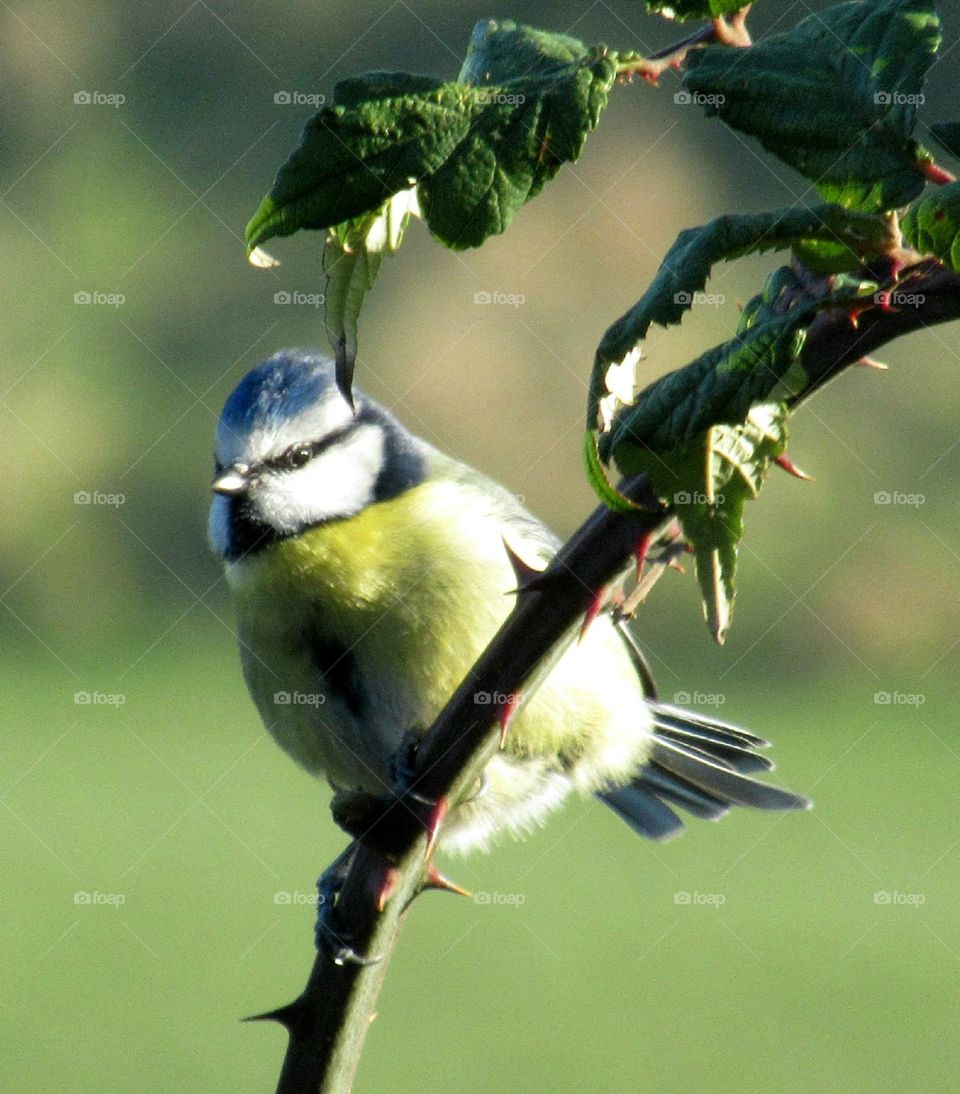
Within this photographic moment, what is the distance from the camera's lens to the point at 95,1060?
9.57 ft

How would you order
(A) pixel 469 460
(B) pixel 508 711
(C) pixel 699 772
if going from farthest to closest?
(A) pixel 469 460, (C) pixel 699 772, (B) pixel 508 711

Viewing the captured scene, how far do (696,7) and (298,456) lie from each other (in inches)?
43.7

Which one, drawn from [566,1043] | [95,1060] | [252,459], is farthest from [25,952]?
[252,459]

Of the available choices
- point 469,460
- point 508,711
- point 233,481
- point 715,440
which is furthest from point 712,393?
point 469,460

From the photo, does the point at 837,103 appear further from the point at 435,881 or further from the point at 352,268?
the point at 435,881

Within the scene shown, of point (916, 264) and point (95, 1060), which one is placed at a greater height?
point (916, 264)

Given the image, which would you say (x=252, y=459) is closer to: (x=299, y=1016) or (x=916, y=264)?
(x=299, y=1016)

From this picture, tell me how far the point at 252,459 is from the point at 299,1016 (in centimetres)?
94

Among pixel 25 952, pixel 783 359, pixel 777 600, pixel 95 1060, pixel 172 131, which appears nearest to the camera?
pixel 783 359

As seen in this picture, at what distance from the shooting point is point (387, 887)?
0.54 metres

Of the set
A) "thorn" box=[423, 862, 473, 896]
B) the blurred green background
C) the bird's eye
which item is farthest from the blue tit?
the blurred green background

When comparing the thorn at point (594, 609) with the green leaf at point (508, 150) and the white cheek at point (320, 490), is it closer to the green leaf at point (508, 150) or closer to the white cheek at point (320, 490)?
the green leaf at point (508, 150)

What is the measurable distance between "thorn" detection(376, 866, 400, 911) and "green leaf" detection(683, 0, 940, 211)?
30 centimetres

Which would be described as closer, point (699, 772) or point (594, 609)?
point (594, 609)
